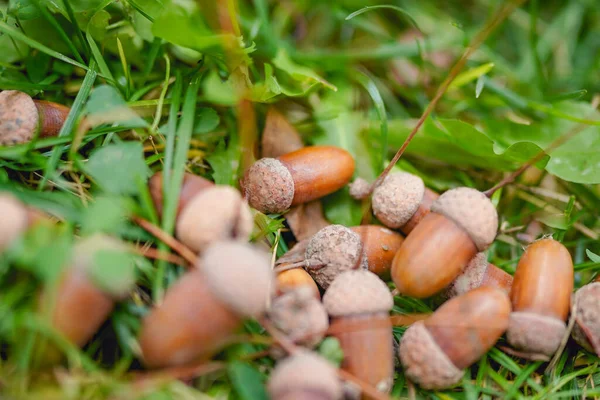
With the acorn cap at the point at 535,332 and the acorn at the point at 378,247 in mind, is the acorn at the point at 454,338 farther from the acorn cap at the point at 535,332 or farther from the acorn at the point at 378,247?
the acorn at the point at 378,247

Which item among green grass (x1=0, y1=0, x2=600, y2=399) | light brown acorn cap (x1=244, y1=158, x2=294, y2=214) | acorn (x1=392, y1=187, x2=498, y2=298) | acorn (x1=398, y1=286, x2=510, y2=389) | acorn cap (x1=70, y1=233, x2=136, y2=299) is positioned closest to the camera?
acorn cap (x1=70, y1=233, x2=136, y2=299)

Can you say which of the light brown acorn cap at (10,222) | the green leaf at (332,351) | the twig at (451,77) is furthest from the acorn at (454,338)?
the light brown acorn cap at (10,222)

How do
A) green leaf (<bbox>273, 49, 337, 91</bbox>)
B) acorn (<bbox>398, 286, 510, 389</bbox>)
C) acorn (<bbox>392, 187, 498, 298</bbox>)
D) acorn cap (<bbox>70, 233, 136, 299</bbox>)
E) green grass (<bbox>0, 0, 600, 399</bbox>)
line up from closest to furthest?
acorn cap (<bbox>70, 233, 136, 299</bbox>) → green grass (<bbox>0, 0, 600, 399</bbox>) → acorn (<bbox>398, 286, 510, 389</bbox>) → acorn (<bbox>392, 187, 498, 298</bbox>) → green leaf (<bbox>273, 49, 337, 91</bbox>)

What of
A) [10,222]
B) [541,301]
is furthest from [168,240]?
[541,301]

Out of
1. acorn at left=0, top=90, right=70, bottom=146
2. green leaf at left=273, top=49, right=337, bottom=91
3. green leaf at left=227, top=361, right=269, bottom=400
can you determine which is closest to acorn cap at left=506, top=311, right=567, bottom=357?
green leaf at left=227, top=361, right=269, bottom=400

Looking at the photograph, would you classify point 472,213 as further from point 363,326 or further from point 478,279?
point 363,326

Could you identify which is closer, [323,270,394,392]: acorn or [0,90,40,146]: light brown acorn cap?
[323,270,394,392]: acorn

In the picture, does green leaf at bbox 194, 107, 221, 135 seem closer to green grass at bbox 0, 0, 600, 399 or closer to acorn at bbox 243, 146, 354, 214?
green grass at bbox 0, 0, 600, 399
